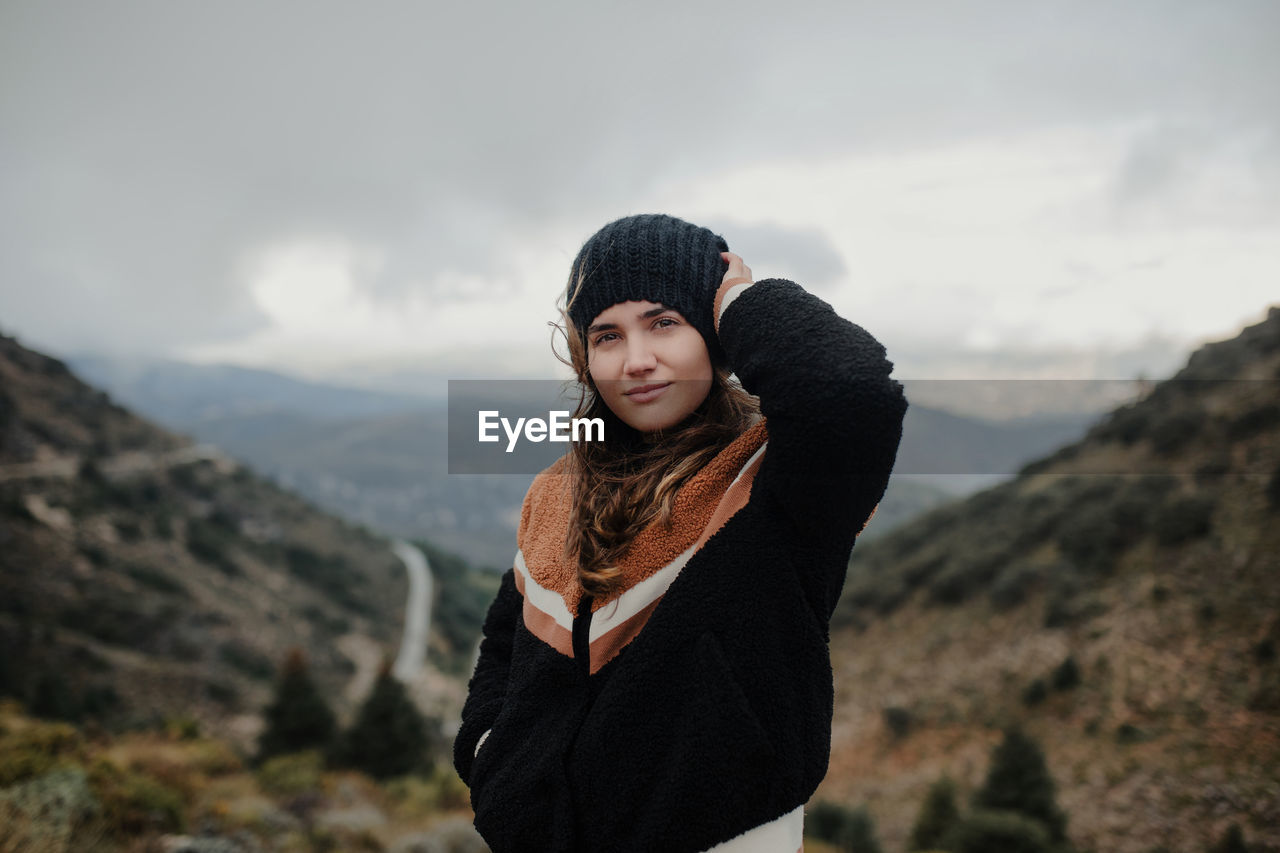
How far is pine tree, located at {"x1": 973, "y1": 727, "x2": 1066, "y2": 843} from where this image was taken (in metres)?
8.51

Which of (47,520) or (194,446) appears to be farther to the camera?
(194,446)

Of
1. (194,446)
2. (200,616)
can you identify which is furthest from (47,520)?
(194,446)

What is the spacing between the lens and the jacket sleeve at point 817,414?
1023 mm

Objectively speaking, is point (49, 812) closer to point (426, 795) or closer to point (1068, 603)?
point (426, 795)

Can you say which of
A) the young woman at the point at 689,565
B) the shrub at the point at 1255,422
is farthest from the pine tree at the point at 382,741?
the shrub at the point at 1255,422

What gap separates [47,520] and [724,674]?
3723 cm

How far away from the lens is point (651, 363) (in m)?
1.35

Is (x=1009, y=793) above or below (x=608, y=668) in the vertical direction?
below

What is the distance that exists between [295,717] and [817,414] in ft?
52.1

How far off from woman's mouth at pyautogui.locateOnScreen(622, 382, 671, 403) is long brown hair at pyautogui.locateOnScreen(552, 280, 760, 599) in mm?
114

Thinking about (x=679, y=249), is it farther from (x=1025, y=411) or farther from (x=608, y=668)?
(x=1025, y=411)

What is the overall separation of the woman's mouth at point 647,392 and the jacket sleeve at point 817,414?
215 millimetres

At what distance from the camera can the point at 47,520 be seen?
1086 inches

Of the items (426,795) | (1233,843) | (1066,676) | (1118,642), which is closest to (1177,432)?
(1118,642)
